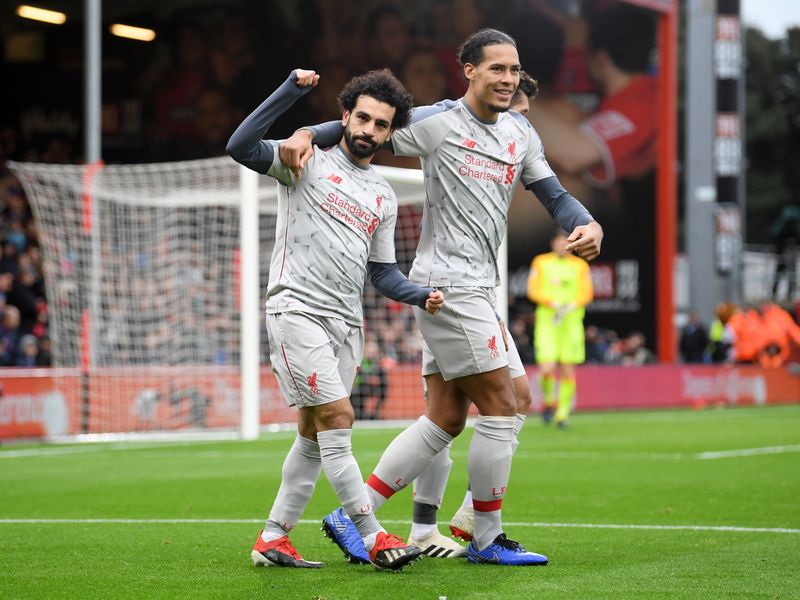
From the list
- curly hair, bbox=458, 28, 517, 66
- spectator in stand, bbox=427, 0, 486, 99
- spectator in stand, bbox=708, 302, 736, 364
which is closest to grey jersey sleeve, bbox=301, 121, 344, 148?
curly hair, bbox=458, 28, 517, 66

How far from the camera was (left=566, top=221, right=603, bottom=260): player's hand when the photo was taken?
558 centimetres

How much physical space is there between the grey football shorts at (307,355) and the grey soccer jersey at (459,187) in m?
0.54

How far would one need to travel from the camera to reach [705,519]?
749 centimetres

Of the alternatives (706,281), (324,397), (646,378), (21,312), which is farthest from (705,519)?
(706,281)

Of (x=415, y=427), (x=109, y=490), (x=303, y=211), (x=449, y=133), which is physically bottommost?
(x=109, y=490)

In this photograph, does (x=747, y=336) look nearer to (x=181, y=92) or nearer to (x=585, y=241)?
(x=181, y=92)

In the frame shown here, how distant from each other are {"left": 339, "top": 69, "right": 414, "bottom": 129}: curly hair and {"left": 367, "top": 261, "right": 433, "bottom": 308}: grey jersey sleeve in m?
0.64

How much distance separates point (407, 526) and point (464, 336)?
5.68ft

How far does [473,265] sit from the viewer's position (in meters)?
5.92

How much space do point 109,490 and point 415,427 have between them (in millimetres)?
3876

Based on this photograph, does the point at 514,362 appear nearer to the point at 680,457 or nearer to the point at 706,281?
the point at 680,457

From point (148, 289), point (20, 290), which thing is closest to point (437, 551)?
point (148, 289)

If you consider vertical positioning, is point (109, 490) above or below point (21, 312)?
below

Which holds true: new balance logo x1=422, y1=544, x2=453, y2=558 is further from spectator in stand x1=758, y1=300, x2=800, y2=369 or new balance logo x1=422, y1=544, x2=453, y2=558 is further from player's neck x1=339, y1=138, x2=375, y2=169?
spectator in stand x1=758, y1=300, x2=800, y2=369
